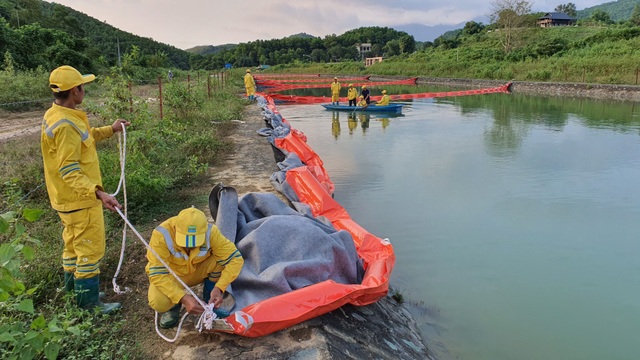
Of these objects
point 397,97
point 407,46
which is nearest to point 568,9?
point 407,46

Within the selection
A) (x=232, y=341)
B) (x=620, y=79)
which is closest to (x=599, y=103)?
(x=620, y=79)

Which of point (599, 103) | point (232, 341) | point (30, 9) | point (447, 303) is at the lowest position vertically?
point (447, 303)

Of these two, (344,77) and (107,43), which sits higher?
(107,43)

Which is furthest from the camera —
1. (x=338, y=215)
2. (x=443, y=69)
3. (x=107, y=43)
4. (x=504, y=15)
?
(x=107, y=43)

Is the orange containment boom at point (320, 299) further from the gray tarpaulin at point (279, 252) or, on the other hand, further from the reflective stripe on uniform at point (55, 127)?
the reflective stripe on uniform at point (55, 127)

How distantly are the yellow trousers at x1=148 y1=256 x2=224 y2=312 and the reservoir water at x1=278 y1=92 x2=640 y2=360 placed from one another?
2.02 meters

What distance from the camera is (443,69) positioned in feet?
117

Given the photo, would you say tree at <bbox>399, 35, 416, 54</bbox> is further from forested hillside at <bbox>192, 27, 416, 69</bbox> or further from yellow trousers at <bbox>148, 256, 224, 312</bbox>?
yellow trousers at <bbox>148, 256, 224, 312</bbox>

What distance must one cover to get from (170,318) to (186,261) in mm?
459

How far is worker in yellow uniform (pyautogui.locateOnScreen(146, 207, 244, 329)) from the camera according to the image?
2496 mm

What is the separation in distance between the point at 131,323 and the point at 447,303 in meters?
2.94

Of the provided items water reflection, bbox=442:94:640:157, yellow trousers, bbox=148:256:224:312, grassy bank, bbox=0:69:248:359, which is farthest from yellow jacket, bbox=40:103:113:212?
water reflection, bbox=442:94:640:157

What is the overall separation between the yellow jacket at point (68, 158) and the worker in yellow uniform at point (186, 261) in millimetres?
553

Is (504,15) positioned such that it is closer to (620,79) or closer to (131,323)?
(620,79)
